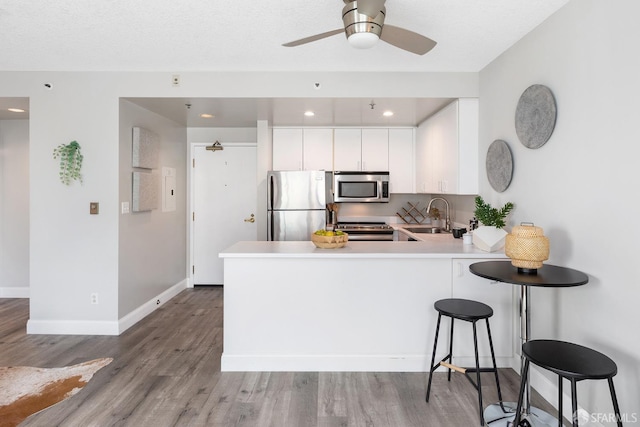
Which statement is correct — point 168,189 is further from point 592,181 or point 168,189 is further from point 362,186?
point 592,181

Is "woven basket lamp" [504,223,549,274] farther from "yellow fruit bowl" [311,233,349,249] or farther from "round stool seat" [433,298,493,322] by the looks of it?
"yellow fruit bowl" [311,233,349,249]

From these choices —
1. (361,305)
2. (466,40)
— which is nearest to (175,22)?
(466,40)

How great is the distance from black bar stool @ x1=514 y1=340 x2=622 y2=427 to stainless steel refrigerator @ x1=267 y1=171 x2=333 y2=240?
2.85m

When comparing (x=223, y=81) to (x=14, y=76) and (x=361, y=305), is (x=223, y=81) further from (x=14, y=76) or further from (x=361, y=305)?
(x=361, y=305)

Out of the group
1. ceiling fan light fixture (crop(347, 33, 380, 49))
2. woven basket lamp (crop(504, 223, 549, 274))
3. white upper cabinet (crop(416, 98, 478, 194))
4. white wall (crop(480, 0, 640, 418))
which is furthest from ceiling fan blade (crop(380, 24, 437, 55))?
white upper cabinet (crop(416, 98, 478, 194))

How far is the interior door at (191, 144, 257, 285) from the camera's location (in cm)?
515

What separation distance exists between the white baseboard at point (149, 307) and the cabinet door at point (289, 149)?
200cm

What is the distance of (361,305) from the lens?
2.72 m

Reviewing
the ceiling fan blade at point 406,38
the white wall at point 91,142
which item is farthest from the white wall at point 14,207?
the ceiling fan blade at point 406,38

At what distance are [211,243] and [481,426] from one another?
3986 mm

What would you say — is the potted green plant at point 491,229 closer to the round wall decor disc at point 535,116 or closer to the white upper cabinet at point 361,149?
the round wall decor disc at point 535,116

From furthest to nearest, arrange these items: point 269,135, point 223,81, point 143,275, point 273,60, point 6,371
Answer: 1. point 269,135
2. point 143,275
3. point 223,81
4. point 273,60
5. point 6,371

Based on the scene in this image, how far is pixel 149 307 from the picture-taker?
4062mm

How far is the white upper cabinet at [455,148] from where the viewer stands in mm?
3438
